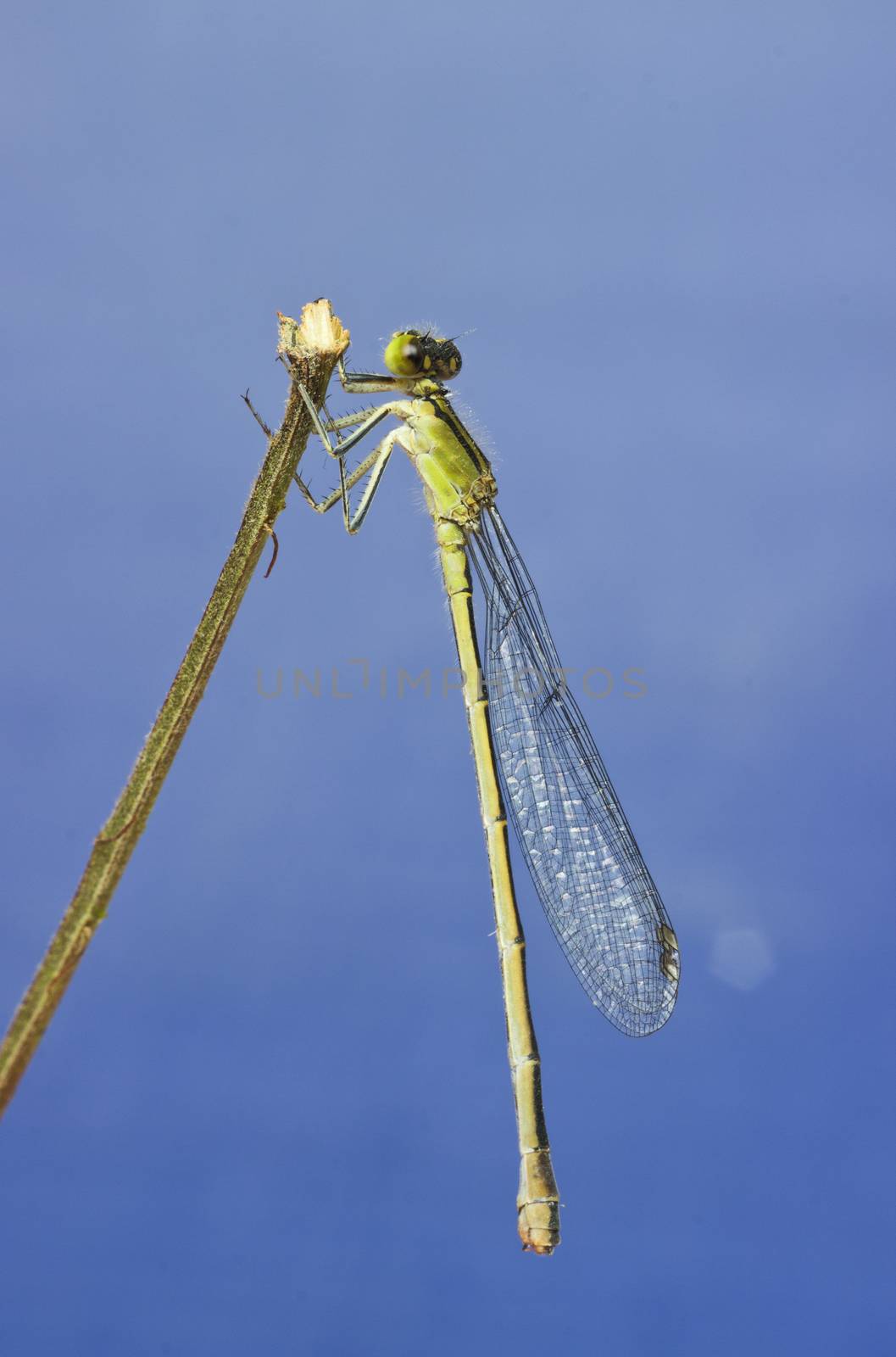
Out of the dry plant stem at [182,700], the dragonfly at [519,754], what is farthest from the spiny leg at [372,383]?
the dry plant stem at [182,700]

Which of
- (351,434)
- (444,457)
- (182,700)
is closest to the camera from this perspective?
(182,700)

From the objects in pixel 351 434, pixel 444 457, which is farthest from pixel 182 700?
pixel 444 457

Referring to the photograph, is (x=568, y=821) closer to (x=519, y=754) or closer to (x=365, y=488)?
(x=519, y=754)

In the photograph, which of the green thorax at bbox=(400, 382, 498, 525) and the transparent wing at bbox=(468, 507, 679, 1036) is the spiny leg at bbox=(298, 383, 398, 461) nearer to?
the green thorax at bbox=(400, 382, 498, 525)

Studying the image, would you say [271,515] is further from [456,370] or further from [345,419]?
[456,370]

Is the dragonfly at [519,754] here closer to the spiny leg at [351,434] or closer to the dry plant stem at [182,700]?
the spiny leg at [351,434]

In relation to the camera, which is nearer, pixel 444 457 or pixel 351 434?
pixel 351 434
